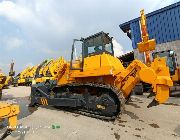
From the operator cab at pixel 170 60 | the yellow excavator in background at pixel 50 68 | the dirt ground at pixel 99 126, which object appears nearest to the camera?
the dirt ground at pixel 99 126

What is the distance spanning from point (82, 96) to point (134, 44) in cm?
1383

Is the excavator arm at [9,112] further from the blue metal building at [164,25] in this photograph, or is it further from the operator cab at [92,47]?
the blue metal building at [164,25]

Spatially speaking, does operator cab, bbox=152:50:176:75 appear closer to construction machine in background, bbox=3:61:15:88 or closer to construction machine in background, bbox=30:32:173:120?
construction machine in background, bbox=30:32:173:120

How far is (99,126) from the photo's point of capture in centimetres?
631

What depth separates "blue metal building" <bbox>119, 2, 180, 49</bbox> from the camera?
18.0m

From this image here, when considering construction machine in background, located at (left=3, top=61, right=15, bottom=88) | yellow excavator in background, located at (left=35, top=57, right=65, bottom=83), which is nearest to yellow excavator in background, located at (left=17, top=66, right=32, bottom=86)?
yellow excavator in background, located at (left=35, top=57, right=65, bottom=83)

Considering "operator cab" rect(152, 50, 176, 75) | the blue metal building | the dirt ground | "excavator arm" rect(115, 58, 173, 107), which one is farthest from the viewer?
the blue metal building

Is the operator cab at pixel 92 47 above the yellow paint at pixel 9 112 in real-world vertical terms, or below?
above

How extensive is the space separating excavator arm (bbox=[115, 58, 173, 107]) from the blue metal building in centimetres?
1244

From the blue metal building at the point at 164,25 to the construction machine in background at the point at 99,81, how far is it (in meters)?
11.5

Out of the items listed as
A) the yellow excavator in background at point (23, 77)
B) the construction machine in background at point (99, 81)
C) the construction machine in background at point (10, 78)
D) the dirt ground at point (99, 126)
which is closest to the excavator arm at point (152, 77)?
the construction machine in background at point (99, 81)

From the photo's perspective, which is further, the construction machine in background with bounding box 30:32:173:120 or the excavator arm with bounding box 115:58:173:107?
the construction machine in background with bounding box 30:32:173:120

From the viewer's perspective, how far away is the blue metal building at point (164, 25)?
1803 cm

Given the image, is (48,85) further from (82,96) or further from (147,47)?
(147,47)
